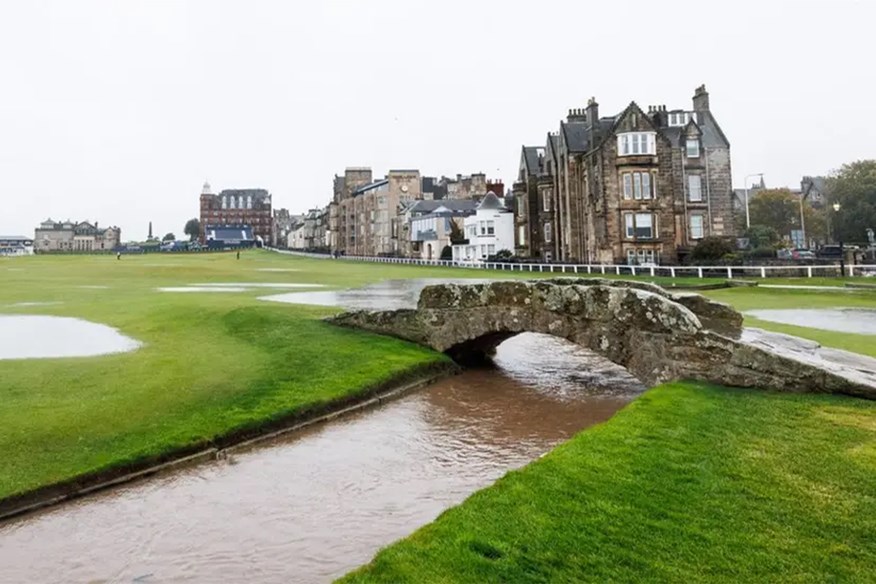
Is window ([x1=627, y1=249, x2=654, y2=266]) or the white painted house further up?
the white painted house

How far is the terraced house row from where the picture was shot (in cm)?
6097

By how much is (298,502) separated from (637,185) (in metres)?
57.6

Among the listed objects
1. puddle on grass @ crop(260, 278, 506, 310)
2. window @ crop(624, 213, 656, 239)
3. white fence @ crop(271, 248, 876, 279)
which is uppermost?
window @ crop(624, 213, 656, 239)

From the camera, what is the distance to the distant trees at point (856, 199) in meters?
89.1

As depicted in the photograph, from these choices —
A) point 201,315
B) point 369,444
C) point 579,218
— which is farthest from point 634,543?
point 579,218

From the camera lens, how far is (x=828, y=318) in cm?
2544

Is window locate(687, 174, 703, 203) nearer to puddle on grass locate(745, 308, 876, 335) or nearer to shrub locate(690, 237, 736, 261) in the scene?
shrub locate(690, 237, 736, 261)

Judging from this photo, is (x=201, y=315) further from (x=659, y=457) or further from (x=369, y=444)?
(x=659, y=457)

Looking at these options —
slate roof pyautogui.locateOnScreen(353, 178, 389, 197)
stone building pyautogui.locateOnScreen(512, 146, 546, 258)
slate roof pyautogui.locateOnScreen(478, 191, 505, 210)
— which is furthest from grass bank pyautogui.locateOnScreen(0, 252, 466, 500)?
slate roof pyautogui.locateOnScreen(353, 178, 389, 197)

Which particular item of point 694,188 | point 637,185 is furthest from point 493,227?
point 637,185

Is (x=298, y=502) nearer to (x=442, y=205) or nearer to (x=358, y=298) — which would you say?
(x=358, y=298)

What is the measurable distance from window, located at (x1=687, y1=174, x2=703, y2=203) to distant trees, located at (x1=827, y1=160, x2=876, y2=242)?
38.2 meters

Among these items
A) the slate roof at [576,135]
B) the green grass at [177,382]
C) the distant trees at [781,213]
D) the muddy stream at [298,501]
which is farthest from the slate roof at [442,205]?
the muddy stream at [298,501]

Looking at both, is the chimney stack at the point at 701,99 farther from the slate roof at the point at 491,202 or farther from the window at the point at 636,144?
the slate roof at the point at 491,202
